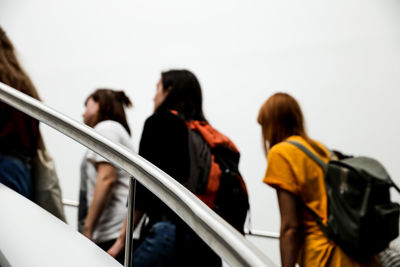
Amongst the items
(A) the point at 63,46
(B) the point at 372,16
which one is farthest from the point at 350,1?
(A) the point at 63,46

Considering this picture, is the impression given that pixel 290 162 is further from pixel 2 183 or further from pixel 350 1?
pixel 350 1

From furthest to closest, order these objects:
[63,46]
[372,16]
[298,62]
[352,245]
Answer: [63,46] < [298,62] < [372,16] < [352,245]

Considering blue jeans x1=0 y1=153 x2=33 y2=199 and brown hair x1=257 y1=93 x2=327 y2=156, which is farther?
brown hair x1=257 y1=93 x2=327 y2=156

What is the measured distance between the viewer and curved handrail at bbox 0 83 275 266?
1.97 feet

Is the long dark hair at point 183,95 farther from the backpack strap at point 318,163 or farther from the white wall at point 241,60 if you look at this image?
the white wall at point 241,60

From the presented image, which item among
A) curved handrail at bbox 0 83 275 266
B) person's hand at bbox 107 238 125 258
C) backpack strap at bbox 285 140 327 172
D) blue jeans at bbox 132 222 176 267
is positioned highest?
curved handrail at bbox 0 83 275 266

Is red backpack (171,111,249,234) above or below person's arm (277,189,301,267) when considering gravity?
above

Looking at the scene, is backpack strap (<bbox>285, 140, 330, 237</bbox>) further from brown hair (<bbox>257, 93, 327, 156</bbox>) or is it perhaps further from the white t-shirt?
the white t-shirt

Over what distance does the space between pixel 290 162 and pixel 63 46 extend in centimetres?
357

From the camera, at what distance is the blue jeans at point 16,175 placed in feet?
4.72

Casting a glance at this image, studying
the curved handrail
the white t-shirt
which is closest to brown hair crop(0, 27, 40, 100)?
the curved handrail

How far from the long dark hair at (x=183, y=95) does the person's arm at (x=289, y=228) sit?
49 cm

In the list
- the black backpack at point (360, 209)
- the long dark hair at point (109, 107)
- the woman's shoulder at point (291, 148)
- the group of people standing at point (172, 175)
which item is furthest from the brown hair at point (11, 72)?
the black backpack at point (360, 209)

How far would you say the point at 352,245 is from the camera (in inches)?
58.3
